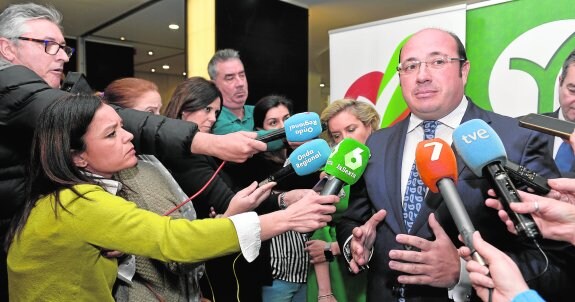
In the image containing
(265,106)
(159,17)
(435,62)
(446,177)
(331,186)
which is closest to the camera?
(446,177)

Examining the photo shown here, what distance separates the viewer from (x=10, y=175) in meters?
1.46

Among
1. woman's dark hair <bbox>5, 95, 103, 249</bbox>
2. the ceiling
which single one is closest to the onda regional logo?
woman's dark hair <bbox>5, 95, 103, 249</bbox>

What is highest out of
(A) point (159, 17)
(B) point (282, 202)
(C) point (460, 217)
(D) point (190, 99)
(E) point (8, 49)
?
(A) point (159, 17)

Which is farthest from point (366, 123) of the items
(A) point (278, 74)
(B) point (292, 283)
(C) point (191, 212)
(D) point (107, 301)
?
(A) point (278, 74)

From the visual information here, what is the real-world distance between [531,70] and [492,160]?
7.72ft

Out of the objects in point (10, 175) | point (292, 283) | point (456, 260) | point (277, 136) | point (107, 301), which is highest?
point (277, 136)

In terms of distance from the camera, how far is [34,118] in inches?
55.0

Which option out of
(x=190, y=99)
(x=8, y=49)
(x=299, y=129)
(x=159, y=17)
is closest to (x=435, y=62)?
(x=299, y=129)

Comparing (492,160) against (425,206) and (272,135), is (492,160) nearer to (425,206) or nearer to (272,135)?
(425,206)

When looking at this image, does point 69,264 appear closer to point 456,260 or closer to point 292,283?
point 456,260

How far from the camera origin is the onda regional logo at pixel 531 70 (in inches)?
113

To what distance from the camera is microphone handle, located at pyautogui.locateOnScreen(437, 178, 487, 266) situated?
94 cm

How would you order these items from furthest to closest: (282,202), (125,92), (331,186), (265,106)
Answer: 1. (265,106)
2. (282,202)
3. (125,92)
4. (331,186)

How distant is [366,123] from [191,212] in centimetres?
119
